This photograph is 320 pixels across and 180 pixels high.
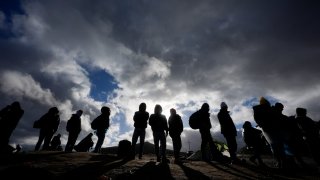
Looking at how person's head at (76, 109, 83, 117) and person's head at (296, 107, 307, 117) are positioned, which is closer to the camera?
person's head at (296, 107, 307, 117)

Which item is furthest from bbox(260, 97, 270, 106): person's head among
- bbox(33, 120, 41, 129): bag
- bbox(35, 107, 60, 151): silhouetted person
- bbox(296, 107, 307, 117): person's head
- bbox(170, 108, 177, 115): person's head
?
bbox(33, 120, 41, 129): bag

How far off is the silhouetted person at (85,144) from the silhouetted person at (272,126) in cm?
1272

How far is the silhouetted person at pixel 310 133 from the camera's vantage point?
8.97 metres

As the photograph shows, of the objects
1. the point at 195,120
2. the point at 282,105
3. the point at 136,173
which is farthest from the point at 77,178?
the point at 282,105

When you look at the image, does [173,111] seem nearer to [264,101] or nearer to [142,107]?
[142,107]

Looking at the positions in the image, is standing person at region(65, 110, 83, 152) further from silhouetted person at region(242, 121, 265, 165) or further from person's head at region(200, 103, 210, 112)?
silhouetted person at region(242, 121, 265, 165)

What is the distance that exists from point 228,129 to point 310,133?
3141 millimetres

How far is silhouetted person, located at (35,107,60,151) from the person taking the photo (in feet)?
35.7

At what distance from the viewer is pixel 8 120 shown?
384 inches

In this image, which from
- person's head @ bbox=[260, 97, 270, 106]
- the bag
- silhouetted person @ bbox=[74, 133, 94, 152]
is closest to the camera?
person's head @ bbox=[260, 97, 270, 106]

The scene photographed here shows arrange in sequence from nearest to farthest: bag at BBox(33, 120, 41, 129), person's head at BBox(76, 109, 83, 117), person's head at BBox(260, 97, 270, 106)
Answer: person's head at BBox(260, 97, 270, 106)
bag at BBox(33, 120, 41, 129)
person's head at BBox(76, 109, 83, 117)

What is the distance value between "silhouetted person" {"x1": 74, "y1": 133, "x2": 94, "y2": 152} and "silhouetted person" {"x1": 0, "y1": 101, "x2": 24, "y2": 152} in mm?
6711

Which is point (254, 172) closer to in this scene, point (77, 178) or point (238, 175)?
point (238, 175)

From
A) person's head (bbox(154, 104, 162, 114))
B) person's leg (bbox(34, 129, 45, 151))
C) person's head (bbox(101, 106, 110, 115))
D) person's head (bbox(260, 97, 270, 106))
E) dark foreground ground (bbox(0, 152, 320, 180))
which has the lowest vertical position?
dark foreground ground (bbox(0, 152, 320, 180))
